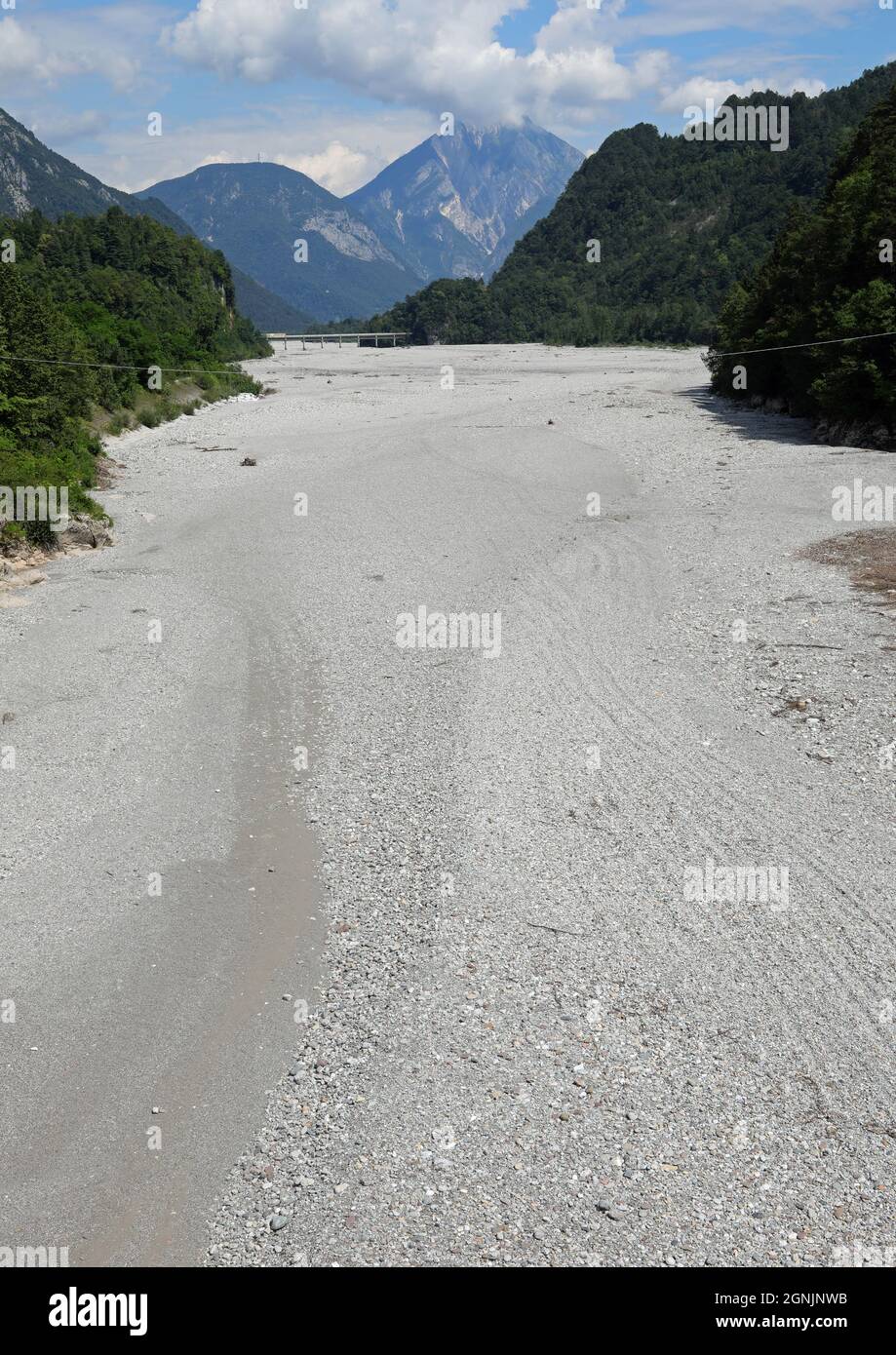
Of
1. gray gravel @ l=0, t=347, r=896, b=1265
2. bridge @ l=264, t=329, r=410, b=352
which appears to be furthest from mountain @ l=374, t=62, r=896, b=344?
gray gravel @ l=0, t=347, r=896, b=1265

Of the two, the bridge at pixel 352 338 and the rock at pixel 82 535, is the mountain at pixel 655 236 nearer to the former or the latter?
the bridge at pixel 352 338

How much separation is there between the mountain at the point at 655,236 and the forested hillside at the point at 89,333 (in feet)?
141

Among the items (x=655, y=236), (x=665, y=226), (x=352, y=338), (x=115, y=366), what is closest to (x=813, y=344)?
(x=115, y=366)

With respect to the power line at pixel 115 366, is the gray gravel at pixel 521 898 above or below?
below

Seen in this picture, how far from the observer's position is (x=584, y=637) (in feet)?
56.6

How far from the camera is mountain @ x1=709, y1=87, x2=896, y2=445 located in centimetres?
3222

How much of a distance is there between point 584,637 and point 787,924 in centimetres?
846

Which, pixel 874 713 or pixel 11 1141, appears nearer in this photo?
pixel 11 1141

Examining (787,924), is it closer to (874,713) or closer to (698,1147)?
(698,1147)

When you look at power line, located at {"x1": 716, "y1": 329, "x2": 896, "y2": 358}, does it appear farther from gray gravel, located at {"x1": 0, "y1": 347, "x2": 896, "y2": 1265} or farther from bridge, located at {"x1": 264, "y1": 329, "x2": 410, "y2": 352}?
bridge, located at {"x1": 264, "y1": 329, "x2": 410, "y2": 352}

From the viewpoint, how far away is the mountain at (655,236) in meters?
117

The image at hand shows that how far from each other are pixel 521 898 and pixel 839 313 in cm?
2867

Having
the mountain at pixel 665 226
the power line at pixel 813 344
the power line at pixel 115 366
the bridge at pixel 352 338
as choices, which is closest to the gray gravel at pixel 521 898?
the power line at pixel 115 366

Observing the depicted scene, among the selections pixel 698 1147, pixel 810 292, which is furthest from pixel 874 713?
pixel 810 292
